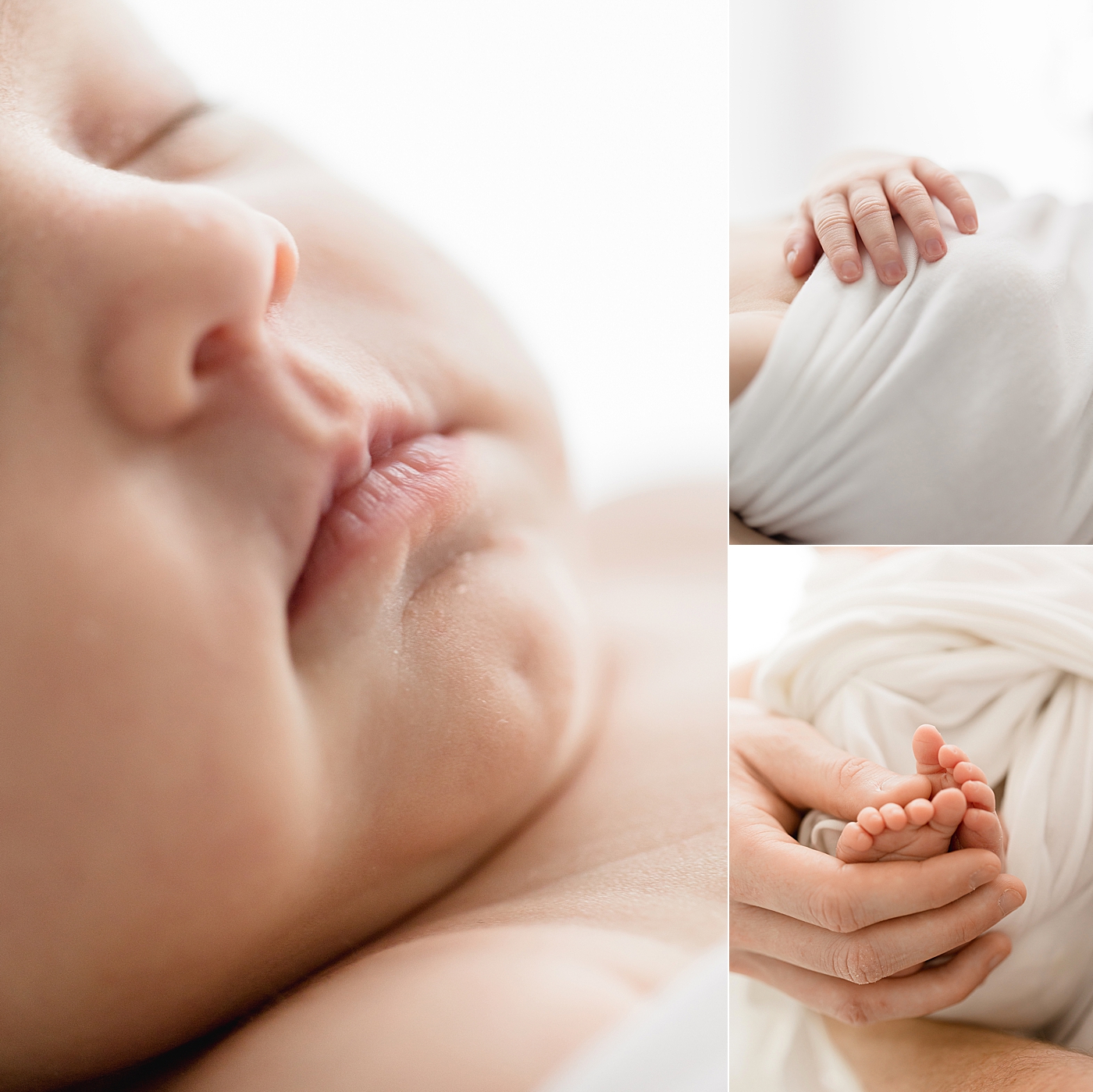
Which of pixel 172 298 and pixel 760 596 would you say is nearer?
pixel 172 298

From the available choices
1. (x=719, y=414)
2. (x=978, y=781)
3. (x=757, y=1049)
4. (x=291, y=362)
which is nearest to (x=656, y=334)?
(x=719, y=414)

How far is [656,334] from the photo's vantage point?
75cm

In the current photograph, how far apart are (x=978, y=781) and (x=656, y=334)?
0.38 meters

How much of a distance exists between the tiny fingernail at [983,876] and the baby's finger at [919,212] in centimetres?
41

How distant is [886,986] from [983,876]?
0.11 metres

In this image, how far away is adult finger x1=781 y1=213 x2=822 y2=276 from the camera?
74 cm

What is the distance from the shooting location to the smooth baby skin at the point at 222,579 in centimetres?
58

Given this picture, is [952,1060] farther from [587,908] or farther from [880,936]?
[587,908]

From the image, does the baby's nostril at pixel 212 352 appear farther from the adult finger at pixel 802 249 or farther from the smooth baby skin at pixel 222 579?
the adult finger at pixel 802 249

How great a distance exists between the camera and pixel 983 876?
0.65 meters

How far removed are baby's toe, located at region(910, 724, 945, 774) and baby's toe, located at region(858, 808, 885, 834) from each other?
1.8 inches

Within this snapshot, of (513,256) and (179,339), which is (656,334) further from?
(179,339)

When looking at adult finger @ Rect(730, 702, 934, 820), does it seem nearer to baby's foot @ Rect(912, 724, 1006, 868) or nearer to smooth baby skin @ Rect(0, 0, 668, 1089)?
baby's foot @ Rect(912, 724, 1006, 868)

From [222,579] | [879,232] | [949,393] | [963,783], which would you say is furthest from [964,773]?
[222,579]
